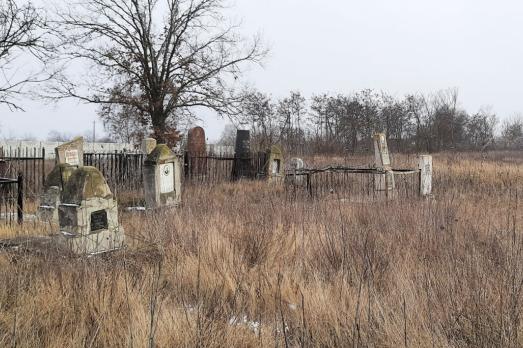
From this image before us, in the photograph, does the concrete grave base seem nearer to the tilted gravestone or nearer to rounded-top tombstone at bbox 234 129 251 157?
the tilted gravestone

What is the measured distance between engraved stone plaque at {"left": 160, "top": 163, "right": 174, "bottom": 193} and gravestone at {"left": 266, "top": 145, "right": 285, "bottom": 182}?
19.7 feet

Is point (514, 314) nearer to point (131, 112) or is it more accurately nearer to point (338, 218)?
point (338, 218)

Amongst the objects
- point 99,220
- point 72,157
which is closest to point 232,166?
point 72,157

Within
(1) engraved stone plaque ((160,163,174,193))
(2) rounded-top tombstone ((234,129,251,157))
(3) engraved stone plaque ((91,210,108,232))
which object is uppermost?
(2) rounded-top tombstone ((234,129,251,157))

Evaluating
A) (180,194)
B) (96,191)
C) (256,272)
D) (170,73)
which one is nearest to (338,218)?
(256,272)

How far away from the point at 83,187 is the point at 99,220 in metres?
0.47

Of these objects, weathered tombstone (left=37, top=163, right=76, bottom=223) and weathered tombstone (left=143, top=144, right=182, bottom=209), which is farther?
weathered tombstone (left=143, top=144, right=182, bottom=209)

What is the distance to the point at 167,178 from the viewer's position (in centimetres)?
1050

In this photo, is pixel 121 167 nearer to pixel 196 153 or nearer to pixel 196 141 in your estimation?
pixel 196 153

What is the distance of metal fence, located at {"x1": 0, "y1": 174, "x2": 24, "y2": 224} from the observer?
8053 mm

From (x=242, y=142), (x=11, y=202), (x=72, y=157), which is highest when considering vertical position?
(x=242, y=142)

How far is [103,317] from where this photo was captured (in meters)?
3.29

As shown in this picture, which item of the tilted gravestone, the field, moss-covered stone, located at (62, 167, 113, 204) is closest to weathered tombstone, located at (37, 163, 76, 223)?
the tilted gravestone

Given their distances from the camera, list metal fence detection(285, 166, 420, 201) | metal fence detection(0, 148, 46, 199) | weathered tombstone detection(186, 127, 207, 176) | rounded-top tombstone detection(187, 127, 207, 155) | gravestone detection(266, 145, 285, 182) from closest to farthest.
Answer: metal fence detection(285, 166, 420, 201) < metal fence detection(0, 148, 46, 199) < weathered tombstone detection(186, 127, 207, 176) < gravestone detection(266, 145, 285, 182) < rounded-top tombstone detection(187, 127, 207, 155)
